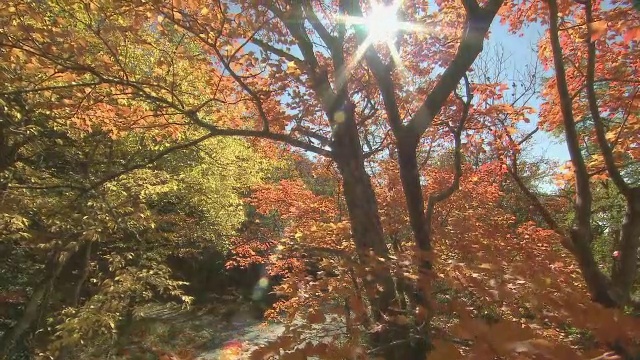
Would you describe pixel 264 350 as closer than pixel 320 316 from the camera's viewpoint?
Yes

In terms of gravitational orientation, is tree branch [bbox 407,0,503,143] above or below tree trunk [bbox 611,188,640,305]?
above

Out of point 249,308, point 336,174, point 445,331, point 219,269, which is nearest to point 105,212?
point 336,174

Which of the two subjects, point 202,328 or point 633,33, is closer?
point 633,33

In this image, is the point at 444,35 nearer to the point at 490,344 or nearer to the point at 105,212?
the point at 490,344

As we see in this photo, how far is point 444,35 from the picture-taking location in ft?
15.8

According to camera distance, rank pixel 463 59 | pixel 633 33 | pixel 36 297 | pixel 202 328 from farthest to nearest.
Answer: pixel 202 328 → pixel 36 297 → pixel 463 59 → pixel 633 33

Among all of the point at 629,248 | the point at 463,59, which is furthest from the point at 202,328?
the point at 629,248

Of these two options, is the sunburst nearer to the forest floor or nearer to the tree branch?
the tree branch

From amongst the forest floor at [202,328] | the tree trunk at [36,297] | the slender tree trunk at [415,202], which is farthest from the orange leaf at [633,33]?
the forest floor at [202,328]

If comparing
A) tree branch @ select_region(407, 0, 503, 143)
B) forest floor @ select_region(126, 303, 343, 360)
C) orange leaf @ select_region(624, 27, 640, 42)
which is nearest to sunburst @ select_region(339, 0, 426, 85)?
tree branch @ select_region(407, 0, 503, 143)

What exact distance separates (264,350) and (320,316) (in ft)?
1.43

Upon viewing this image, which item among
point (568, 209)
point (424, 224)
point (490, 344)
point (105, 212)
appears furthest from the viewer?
point (568, 209)

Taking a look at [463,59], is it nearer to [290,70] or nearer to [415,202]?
Answer: [415,202]

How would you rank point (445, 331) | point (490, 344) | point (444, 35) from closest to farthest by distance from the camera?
point (490, 344)
point (445, 331)
point (444, 35)
